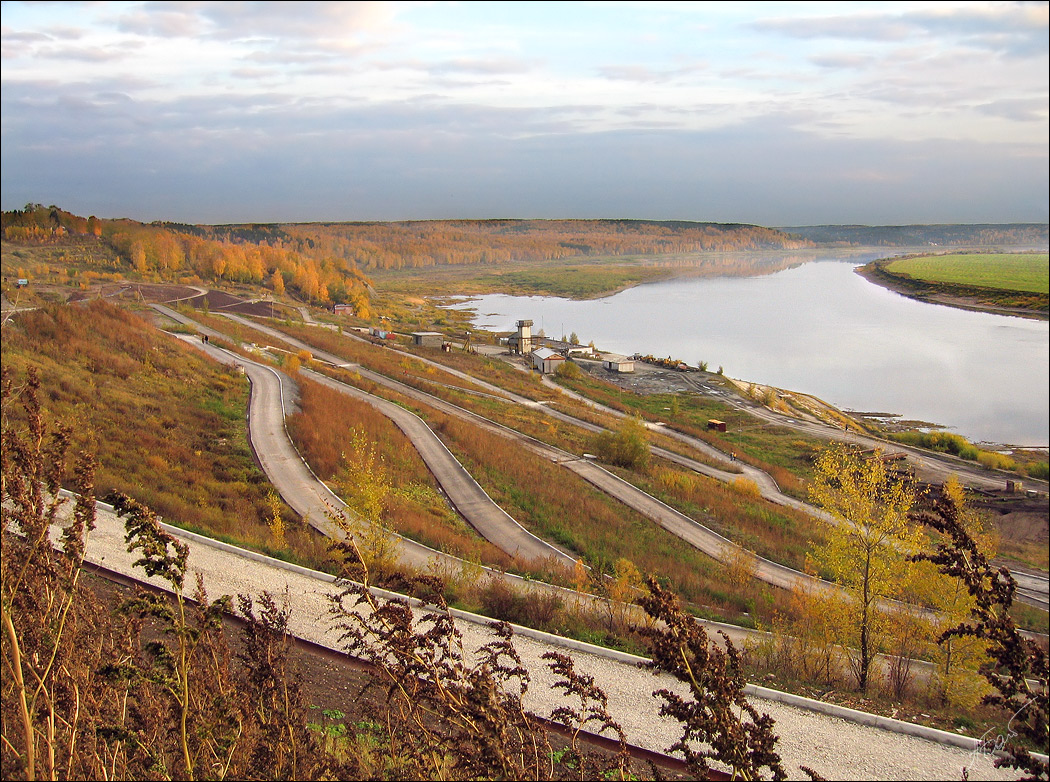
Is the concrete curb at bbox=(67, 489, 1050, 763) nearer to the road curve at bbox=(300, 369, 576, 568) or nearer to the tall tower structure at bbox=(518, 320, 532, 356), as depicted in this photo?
the road curve at bbox=(300, 369, 576, 568)

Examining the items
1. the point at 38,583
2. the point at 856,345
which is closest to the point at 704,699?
the point at 38,583

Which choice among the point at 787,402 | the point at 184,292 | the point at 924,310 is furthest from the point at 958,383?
the point at 184,292

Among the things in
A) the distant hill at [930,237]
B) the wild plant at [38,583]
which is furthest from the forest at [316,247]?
the wild plant at [38,583]

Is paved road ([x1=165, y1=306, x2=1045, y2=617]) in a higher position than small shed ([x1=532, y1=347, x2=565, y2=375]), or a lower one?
lower

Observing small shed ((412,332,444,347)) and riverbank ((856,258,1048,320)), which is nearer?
riverbank ((856,258,1048,320))

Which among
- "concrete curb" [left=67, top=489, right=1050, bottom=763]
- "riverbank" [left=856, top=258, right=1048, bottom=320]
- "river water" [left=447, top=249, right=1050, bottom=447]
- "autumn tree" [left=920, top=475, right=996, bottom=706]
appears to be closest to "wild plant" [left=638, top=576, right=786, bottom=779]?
"concrete curb" [left=67, top=489, right=1050, bottom=763]

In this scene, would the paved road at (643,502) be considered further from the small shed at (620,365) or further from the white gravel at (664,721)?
the small shed at (620,365)

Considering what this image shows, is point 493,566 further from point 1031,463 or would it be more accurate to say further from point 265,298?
point 265,298
